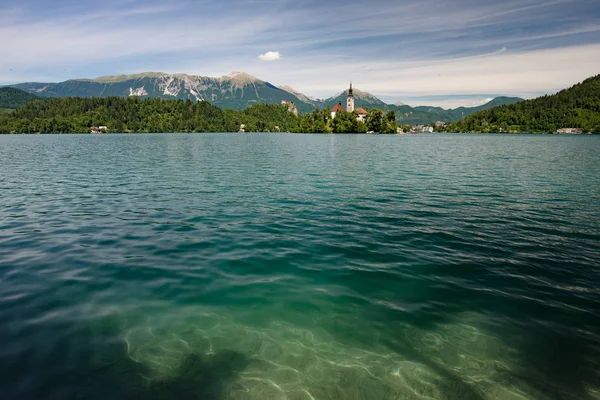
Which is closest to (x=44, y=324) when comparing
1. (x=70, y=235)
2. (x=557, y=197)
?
(x=70, y=235)

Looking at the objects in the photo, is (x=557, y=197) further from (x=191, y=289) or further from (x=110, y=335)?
(x=110, y=335)

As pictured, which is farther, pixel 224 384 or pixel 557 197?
pixel 557 197

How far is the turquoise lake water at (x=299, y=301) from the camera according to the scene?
735 centimetres

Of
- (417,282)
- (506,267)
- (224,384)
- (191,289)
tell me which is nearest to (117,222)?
(191,289)

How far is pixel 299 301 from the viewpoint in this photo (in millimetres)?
10664

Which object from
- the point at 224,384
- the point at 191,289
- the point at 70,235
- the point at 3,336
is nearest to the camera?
the point at 224,384

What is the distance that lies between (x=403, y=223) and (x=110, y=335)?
15460 millimetres

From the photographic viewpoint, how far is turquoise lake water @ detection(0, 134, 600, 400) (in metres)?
7.35

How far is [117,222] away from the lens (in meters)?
19.2

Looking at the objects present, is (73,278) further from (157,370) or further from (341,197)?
(341,197)

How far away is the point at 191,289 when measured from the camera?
11.3 m

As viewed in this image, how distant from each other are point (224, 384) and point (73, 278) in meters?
8.47

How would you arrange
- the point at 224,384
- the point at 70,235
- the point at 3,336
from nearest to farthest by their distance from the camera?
the point at 224,384 < the point at 3,336 < the point at 70,235

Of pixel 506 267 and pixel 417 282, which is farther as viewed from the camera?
pixel 506 267
